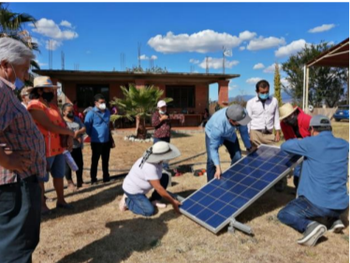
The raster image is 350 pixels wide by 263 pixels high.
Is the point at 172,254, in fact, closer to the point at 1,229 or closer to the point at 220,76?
the point at 1,229

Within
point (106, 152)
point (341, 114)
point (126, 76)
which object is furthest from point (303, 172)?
point (341, 114)

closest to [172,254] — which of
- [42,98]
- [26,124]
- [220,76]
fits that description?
[26,124]

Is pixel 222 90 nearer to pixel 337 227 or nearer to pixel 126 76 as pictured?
pixel 126 76

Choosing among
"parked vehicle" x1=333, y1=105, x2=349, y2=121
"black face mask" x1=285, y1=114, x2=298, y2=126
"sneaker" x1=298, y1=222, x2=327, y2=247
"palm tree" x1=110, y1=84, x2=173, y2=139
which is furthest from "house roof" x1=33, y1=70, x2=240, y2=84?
"sneaker" x1=298, y1=222, x2=327, y2=247

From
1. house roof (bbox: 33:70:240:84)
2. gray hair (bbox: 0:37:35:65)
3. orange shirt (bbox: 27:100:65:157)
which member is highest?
house roof (bbox: 33:70:240:84)

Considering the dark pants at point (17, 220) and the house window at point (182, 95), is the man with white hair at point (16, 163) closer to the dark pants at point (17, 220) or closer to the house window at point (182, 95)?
the dark pants at point (17, 220)

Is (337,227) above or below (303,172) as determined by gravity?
below

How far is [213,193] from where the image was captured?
4.19m

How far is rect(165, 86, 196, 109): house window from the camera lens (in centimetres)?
2014

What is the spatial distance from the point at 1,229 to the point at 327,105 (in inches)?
1455

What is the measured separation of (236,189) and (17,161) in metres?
2.96

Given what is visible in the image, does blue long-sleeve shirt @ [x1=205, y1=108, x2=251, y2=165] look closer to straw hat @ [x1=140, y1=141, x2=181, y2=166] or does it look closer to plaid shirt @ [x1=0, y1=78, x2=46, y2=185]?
straw hat @ [x1=140, y1=141, x2=181, y2=166]

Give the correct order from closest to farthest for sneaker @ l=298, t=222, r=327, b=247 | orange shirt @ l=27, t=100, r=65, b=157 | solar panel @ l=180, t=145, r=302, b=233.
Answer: sneaker @ l=298, t=222, r=327, b=247 → solar panel @ l=180, t=145, r=302, b=233 → orange shirt @ l=27, t=100, r=65, b=157

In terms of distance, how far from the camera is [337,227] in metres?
3.66
